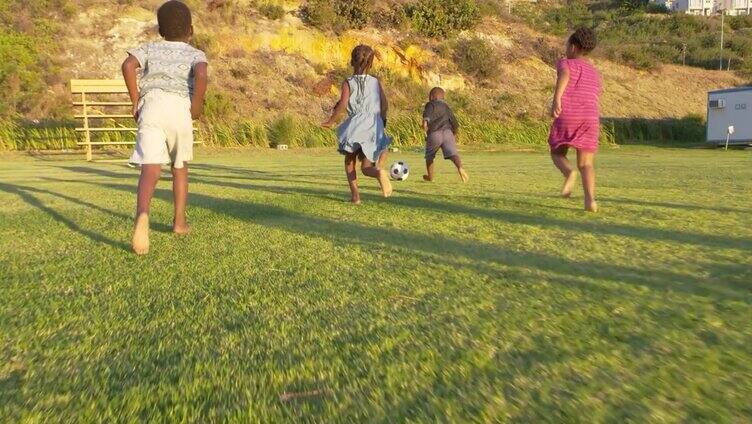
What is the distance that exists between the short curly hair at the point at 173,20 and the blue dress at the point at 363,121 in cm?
241

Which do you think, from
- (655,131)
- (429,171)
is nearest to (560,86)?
(429,171)

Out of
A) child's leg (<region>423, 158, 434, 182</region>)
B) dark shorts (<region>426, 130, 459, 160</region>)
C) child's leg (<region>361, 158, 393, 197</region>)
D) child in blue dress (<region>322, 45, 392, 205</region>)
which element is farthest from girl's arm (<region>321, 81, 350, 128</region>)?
dark shorts (<region>426, 130, 459, 160</region>)

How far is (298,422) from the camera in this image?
4.58 ft

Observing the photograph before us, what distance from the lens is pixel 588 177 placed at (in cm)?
541

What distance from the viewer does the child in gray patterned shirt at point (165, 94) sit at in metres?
3.89

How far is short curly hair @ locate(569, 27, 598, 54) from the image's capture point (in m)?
5.52

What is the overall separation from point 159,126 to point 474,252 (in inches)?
83.2

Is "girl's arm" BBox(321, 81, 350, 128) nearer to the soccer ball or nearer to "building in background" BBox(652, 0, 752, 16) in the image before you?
the soccer ball

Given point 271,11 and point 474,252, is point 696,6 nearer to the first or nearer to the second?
point 271,11

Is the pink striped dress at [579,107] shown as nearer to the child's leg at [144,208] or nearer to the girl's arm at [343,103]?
the girl's arm at [343,103]

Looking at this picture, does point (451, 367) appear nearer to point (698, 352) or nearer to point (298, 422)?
point (298, 422)

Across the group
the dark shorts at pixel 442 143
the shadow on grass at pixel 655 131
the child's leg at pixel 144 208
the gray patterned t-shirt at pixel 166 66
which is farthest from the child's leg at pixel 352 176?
the shadow on grass at pixel 655 131

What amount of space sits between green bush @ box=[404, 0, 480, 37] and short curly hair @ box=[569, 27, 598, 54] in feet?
110

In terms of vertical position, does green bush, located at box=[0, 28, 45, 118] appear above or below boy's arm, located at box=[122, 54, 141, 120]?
above
